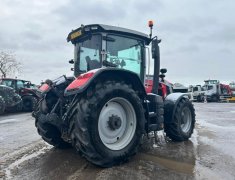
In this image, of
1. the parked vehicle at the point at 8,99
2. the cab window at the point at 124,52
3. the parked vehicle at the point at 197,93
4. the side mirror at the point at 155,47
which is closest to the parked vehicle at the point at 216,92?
the parked vehicle at the point at 197,93

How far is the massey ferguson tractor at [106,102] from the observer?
396cm

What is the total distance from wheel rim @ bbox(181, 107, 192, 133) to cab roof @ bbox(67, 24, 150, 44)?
2.15m

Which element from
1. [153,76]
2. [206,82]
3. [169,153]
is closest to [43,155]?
[169,153]

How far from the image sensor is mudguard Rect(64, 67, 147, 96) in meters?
3.91

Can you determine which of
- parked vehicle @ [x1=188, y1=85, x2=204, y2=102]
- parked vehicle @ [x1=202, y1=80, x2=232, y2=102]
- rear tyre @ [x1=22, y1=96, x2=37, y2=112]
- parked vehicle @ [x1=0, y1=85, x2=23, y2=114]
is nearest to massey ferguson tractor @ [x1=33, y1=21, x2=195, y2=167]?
parked vehicle @ [x1=0, y1=85, x2=23, y2=114]

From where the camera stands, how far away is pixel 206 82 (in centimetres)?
3522

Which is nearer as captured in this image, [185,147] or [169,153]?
[169,153]

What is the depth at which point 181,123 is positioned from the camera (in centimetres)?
665

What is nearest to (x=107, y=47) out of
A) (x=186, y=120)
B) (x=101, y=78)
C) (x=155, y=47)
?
(x=101, y=78)

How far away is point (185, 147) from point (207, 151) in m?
0.48

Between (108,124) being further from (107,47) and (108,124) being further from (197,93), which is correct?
(197,93)

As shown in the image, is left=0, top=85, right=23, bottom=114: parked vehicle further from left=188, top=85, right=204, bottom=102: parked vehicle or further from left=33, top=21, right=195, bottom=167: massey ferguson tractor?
left=188, top=85, right=204, bottom=102: parked vehicle

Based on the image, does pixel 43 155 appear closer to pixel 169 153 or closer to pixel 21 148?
pixel 21 148

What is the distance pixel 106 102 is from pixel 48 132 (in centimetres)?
165
